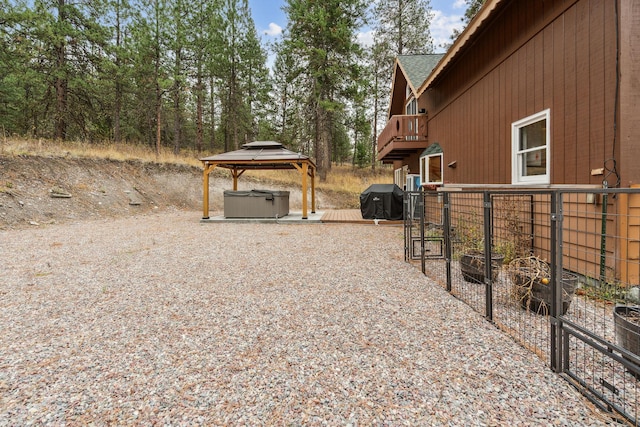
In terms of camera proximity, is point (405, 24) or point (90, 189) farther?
point (405, 24)

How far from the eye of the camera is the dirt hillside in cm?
942

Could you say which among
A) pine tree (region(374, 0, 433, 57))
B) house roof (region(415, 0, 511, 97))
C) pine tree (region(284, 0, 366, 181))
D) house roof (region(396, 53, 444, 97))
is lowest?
house roof (region(415, 0, 511, 97))

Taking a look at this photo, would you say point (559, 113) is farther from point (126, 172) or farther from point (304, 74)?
point (304, 74)

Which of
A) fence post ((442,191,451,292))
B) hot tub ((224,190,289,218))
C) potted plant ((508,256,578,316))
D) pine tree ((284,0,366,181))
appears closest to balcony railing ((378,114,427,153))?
hot tub ((224,190,289,218))

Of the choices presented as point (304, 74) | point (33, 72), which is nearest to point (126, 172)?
point (33, 72)

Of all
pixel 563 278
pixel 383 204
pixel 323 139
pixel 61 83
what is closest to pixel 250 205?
pixel 383 204

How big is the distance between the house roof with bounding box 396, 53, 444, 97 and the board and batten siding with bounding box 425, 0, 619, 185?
2.92 metres

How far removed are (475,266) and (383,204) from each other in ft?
23.0

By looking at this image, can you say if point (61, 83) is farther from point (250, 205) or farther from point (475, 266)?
point (475, 266)

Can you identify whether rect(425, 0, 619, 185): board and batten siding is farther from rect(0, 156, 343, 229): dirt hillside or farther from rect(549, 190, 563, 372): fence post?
rect(0, 156, 343, 229): dirt hillside

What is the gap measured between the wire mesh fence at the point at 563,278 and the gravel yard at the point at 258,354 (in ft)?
0.77

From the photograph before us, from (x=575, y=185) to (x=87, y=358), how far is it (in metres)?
5.24

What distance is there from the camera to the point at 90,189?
11.9 m

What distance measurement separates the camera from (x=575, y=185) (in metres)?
3.83
